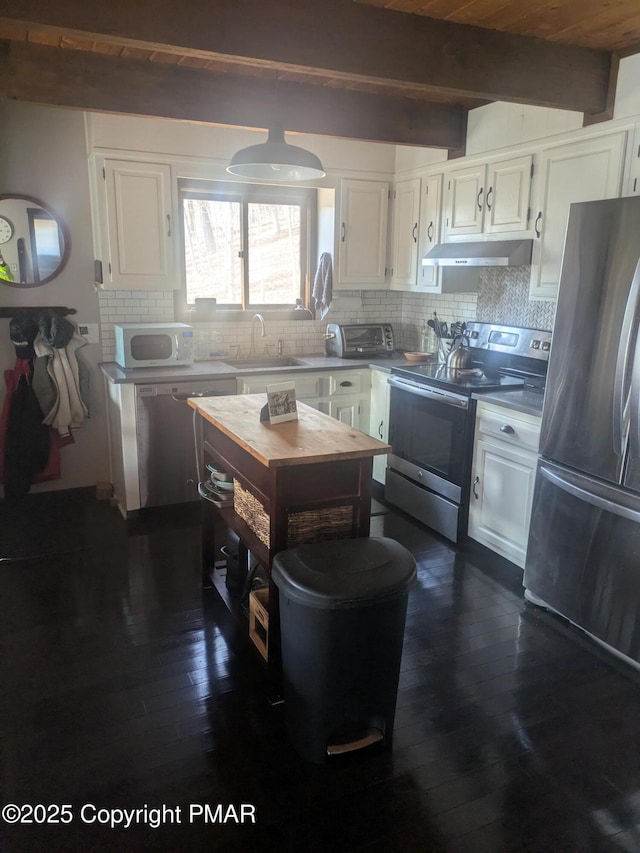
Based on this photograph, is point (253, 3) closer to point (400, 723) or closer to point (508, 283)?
point (508, 283)

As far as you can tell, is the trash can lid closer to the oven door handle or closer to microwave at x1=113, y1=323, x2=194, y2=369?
the oven door handle

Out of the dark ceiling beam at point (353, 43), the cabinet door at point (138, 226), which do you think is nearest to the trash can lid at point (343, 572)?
the dark ceiling beam at point (353, 43)

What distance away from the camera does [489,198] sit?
12.0ft

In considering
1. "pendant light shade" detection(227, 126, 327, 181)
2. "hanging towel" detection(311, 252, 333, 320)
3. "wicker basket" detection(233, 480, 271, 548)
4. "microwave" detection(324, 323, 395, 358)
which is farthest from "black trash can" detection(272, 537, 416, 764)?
"hanging towel" detection(311, 252, 333, 320)

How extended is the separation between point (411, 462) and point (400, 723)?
2001mm

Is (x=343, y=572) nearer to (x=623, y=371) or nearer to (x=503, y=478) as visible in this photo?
(x=623, y=371)

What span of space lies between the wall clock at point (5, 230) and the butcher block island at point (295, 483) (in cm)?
230

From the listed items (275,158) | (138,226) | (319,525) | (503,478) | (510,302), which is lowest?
(503,478)

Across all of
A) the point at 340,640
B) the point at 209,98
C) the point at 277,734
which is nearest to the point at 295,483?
the point at 340,640

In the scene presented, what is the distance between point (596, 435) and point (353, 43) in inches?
72.2

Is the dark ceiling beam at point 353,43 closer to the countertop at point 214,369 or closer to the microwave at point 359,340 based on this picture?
the countertop at point 214,369

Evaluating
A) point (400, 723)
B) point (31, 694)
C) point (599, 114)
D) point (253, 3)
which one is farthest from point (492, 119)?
point (31, 694)

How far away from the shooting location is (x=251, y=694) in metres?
2.37

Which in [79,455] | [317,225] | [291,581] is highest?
[317,225]
